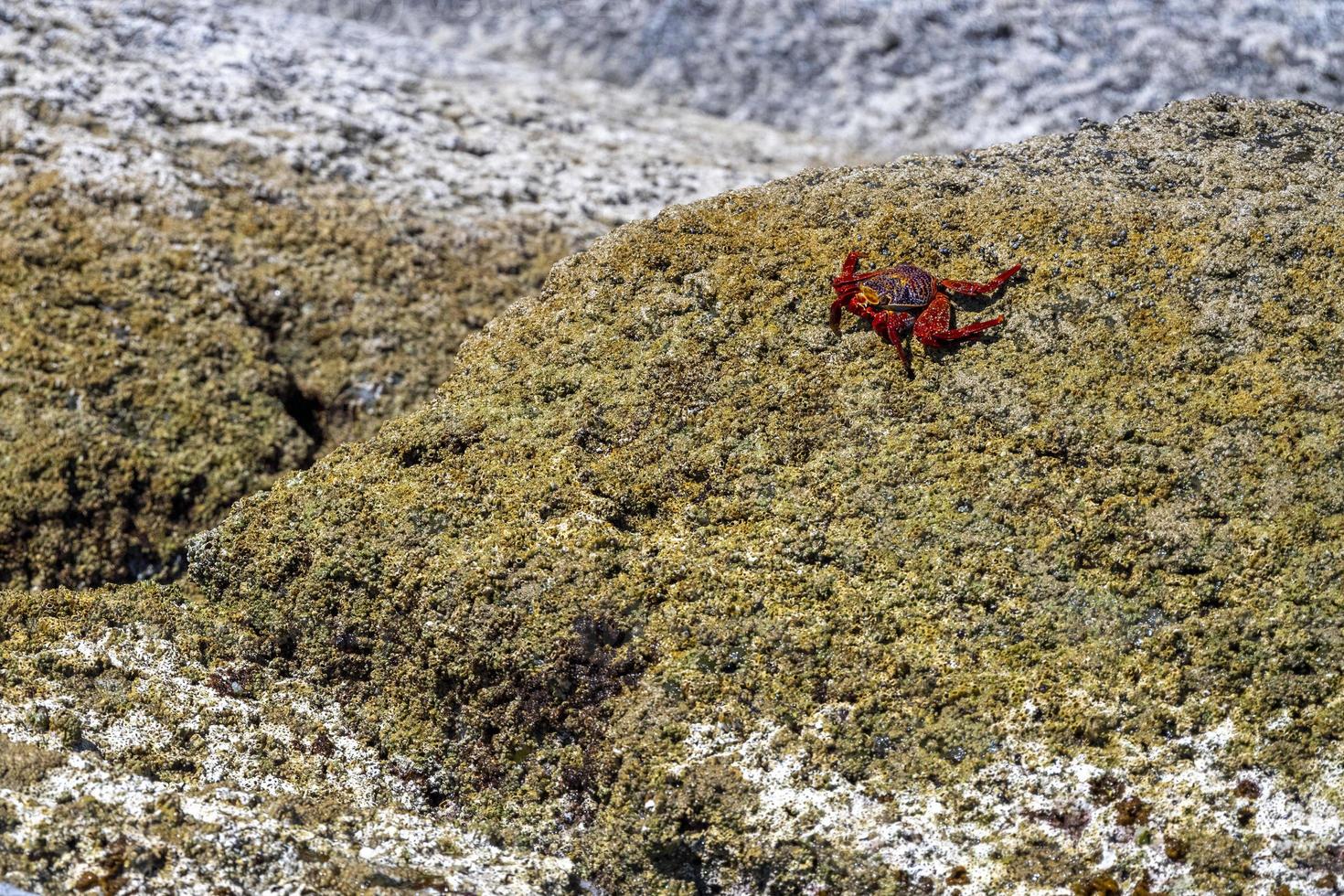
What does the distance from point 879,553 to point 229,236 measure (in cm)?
624

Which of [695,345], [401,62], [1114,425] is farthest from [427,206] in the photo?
[1114,425]

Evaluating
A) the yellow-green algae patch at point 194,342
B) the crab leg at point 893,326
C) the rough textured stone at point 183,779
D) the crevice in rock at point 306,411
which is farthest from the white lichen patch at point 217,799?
the crab leg at point 893,326

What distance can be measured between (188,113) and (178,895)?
832 centimetres

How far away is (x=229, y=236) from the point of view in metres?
9.63

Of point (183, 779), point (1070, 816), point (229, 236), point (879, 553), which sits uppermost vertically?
point (229, 236)

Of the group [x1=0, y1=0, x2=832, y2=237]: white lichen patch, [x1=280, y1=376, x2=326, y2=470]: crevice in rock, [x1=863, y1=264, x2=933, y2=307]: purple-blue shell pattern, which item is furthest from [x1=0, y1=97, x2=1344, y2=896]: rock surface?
[x1=0, y1=0, x2=832, y2=237]: white lichen patch

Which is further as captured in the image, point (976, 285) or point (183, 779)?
point (976, 285)

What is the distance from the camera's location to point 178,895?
4707 mm

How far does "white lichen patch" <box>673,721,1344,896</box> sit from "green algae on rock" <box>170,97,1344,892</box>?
1cm

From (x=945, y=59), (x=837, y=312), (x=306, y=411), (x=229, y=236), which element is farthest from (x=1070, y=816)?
(x=945, y=59)

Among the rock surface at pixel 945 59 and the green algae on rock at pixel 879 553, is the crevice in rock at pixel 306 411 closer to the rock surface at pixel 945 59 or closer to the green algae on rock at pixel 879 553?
the green algae on rock at pixel 879 553

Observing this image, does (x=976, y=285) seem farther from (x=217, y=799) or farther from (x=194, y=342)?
(x=194, y=342)

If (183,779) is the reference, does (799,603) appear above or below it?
above

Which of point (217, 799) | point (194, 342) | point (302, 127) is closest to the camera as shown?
point (217, 799)
